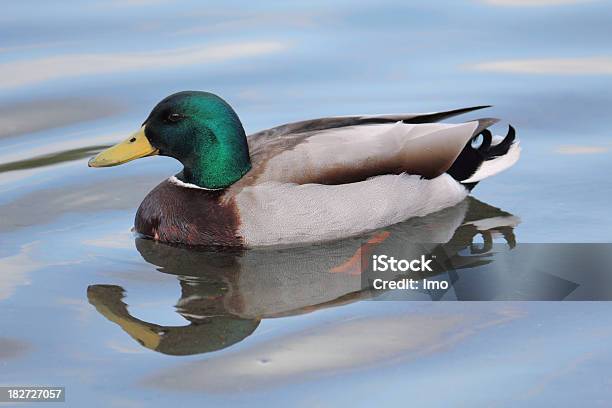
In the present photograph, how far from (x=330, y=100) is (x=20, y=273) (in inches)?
144

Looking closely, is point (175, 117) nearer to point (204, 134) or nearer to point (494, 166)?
point (204, 134)

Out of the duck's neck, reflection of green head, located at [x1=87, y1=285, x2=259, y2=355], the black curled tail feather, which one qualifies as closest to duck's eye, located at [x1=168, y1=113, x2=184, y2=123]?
the duck's neck

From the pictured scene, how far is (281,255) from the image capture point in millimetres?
7594

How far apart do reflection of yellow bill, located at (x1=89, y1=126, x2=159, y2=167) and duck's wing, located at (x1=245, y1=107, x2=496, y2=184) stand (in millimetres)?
674

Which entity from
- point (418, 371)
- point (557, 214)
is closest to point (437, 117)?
point (557, 214)

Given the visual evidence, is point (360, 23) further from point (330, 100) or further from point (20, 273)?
point (20, 273)

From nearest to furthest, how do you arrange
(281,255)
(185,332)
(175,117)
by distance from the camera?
(185,332) → (281,255) → (175,117)

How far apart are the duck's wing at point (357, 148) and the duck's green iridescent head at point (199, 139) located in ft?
0.56

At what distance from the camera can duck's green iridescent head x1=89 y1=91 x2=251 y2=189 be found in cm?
773

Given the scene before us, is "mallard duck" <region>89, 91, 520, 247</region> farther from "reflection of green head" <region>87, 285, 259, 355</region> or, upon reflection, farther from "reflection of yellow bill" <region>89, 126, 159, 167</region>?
"reflection of green head" <region>87, 285, 259, 355</region>

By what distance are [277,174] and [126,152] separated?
97 centimetres

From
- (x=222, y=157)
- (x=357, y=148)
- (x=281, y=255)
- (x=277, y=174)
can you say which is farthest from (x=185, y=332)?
(x=357, y=148)

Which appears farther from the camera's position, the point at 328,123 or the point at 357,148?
the point at 328,123

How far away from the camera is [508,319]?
6.45 m
